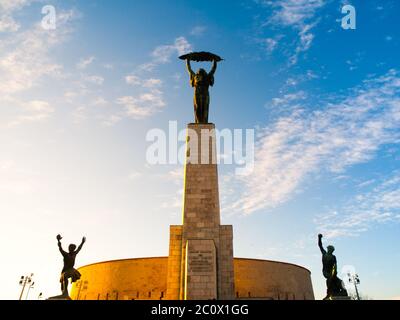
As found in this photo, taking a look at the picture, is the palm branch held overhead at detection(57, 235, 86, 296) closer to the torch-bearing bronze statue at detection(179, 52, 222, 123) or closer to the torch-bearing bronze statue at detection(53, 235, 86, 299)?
the torch-bearing bronze statue at detection(53, 235, 86, 299)

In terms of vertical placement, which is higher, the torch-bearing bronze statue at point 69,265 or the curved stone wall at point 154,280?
the curved stone wall at point 154,280

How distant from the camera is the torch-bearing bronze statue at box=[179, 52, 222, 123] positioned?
1798cm

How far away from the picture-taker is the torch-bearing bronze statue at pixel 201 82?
18.0 metres

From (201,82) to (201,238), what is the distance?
29.6ft

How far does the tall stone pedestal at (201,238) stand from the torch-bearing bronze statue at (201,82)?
3.28 ft

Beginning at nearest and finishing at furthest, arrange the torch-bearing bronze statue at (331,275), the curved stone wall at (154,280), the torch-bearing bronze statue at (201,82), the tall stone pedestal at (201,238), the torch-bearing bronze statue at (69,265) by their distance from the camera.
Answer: the torch-bearing bronze statue at (331,275), the torch-bearing bronze statue at (69,265), the tall stone pedestal at (201,238), the torch-bearing bronze statue at (201,82), the curved stone wall at (154,280)

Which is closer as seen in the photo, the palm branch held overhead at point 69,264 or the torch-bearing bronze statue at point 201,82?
the palm branch held overhead at point 69,264

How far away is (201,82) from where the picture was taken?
18.0 meters

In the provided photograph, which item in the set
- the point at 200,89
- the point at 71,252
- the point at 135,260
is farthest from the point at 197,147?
the point at 135,260

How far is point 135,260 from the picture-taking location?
947 inches

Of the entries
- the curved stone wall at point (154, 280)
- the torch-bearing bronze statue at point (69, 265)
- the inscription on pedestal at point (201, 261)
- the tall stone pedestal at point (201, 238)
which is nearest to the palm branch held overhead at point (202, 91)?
the tall stone pedestal at point (201, 238)

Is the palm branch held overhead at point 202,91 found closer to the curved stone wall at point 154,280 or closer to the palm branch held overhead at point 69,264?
the palm branch held overhead at point 69,264

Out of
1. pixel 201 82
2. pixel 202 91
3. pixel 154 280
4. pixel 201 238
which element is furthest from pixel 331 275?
pixel 154 280
